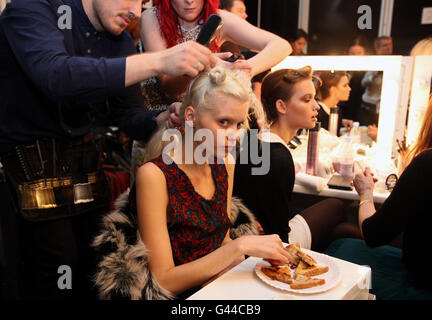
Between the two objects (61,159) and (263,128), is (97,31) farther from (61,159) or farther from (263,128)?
(263,128)

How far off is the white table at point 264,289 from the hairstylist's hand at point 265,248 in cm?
6

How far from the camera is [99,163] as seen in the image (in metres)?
1.32

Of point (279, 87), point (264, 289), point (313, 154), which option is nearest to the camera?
point (264, 289)

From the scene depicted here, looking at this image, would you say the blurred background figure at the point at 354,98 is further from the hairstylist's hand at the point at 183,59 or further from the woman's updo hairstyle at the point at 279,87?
the hairstylist's hand at the point at 183,59

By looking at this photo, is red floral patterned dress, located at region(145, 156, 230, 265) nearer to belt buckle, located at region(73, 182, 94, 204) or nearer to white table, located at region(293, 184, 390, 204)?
→ belt buckle, located at region(73, 182, 94, 204)

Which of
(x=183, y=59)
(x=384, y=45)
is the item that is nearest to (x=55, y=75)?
(x=183, y=59)

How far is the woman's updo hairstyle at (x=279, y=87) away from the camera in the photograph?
73.0 inches

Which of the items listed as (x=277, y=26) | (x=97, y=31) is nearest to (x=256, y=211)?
(x=97, y=31)

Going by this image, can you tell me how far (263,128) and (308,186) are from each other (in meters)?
0.47

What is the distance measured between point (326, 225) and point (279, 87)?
0.77 meters

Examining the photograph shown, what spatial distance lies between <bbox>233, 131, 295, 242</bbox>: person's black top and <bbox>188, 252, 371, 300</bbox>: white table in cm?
70

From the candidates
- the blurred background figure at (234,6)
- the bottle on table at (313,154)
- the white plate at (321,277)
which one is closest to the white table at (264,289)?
the white plate at (321,277)

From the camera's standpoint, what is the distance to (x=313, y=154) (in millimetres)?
2115

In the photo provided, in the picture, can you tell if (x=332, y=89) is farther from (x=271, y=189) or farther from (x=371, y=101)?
(x=271, y=189)
